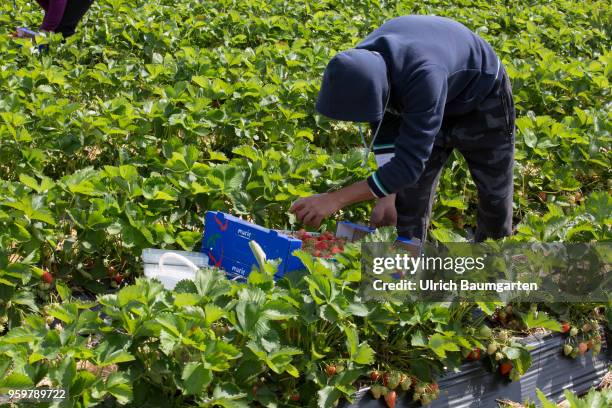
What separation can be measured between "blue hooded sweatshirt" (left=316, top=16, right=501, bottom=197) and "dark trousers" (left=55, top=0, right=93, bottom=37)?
3.97 m

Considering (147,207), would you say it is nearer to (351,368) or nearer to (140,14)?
(351,368)

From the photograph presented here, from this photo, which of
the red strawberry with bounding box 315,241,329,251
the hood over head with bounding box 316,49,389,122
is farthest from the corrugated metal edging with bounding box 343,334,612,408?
the hood over head with bounding box 316,49,389,122

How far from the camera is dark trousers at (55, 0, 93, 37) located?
20.9 feet

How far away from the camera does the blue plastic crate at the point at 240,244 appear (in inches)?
121

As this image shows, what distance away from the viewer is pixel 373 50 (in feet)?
→ 9.73

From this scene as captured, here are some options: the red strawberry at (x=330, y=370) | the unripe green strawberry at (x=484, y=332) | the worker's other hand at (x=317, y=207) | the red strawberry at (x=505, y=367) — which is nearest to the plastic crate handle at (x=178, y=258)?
the worker's other hand at (x=317, y=207)

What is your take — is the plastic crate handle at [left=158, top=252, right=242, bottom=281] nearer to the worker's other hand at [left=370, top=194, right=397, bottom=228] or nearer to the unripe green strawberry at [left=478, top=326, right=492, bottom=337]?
the worker's other hand at [left=370, top=194, right=397, bottom=228]

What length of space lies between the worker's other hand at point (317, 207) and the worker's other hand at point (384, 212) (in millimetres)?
402

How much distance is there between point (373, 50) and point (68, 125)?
1.93 m

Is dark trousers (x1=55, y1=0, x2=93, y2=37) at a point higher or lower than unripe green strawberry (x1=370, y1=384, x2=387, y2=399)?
lower

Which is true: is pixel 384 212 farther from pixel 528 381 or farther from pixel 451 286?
pixel 528 381

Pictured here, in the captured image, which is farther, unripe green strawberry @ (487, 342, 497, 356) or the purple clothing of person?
the purple clothing of person

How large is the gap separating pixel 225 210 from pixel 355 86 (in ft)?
4.04

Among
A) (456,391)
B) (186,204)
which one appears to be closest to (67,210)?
(186,204)
